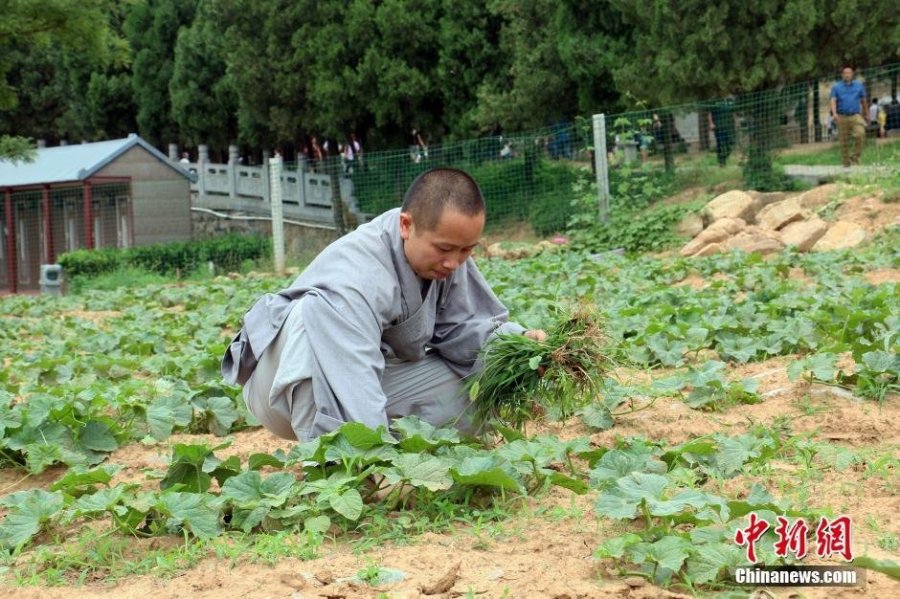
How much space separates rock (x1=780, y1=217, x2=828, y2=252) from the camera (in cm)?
1030

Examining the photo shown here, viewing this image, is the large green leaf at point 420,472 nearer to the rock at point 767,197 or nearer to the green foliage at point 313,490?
the green foliage at point 313,490

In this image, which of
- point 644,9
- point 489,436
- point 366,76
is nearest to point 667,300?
point 489,436

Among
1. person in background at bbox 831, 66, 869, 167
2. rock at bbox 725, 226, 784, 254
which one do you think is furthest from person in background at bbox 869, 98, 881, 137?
rock at bbox 725, 226, 784, 254

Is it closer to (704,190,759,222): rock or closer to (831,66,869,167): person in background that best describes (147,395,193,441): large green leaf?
(704,190,759,222): rock

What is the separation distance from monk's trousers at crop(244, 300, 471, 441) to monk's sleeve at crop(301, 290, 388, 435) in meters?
0.03

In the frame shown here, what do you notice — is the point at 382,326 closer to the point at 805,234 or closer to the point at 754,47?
the point at 805,234

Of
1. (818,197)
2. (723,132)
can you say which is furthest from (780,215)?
(723,132)

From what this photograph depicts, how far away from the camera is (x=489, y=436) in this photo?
363cm

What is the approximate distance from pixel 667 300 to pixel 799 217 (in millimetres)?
4865

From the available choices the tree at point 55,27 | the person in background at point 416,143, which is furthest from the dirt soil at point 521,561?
the person in background at point 416,143

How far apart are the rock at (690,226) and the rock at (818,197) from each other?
1.08 meters

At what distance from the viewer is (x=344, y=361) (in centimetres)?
310

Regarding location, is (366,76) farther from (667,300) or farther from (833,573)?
(833,573)

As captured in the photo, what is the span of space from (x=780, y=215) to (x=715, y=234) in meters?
0.89
